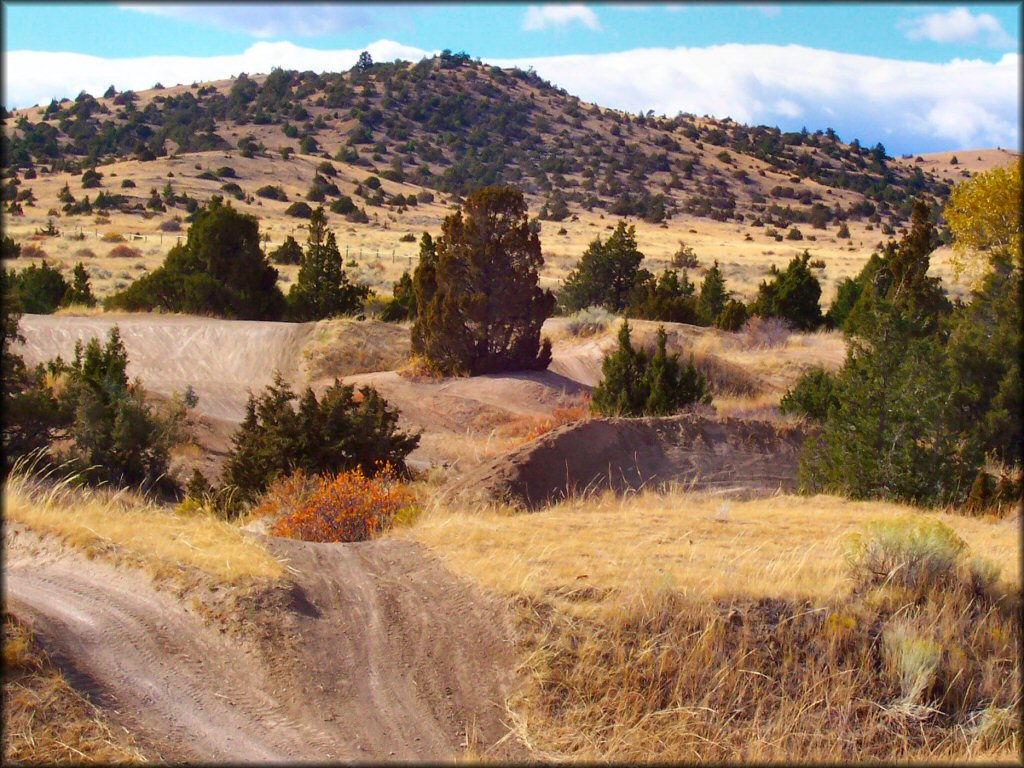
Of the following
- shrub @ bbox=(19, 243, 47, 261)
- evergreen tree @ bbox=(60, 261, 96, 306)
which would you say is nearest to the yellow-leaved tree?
evergreen tree @ bbox=(60, 261, 96, 306)

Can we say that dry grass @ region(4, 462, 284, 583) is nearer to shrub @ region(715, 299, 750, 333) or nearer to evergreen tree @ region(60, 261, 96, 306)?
evergreen tree @ region(60, 261, 96, 306)

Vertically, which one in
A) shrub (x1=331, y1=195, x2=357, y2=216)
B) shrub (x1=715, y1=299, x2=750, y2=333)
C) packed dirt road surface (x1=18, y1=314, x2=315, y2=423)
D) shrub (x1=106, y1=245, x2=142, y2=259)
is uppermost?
shrub (x1=331, y1=195, x2=357, y2=216)

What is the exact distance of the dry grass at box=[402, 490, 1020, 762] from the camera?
573 cm

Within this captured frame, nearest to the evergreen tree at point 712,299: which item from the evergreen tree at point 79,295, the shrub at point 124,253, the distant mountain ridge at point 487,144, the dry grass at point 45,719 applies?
the evergreen tree at point 79,295

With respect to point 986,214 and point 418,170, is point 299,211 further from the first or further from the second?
point 986,214

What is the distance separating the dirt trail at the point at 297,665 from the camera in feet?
17.5

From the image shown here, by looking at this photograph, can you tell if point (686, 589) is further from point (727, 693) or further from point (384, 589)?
point (384, 589)

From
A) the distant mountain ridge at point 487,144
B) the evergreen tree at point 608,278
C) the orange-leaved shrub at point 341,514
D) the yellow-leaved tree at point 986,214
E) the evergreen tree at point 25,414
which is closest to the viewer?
the orange-leaved shrub at point 341,514

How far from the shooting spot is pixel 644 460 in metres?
14.8

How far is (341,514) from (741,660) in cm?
469

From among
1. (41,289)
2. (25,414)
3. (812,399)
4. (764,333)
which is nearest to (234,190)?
(41,289)

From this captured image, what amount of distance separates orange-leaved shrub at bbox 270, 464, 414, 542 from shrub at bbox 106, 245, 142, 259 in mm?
34133

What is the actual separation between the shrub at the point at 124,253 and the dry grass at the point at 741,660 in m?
37.3

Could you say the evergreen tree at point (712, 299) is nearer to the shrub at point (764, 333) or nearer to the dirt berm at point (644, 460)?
the shrub at point (764, 333)
